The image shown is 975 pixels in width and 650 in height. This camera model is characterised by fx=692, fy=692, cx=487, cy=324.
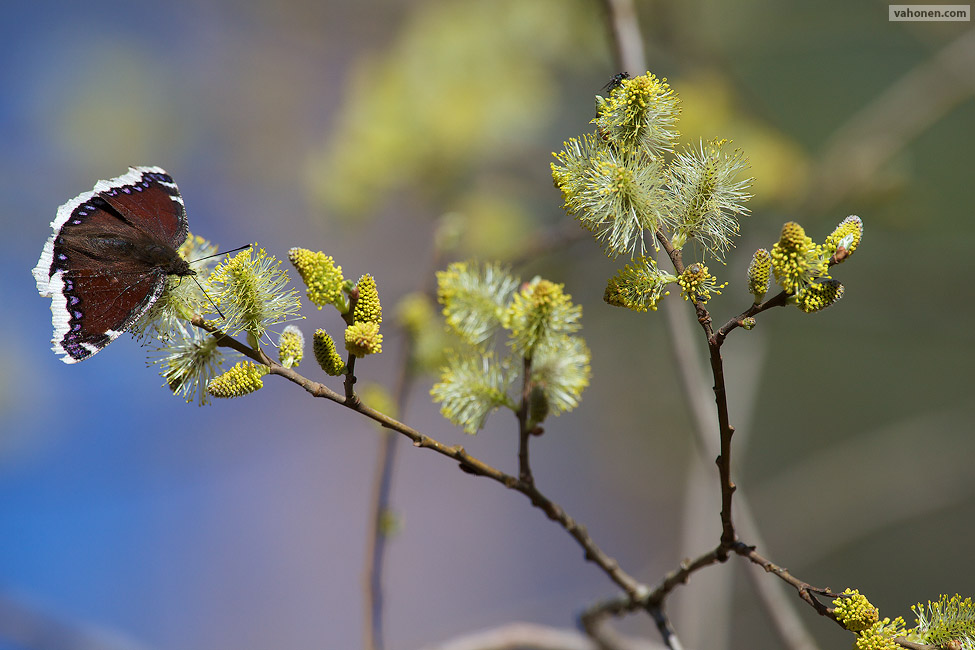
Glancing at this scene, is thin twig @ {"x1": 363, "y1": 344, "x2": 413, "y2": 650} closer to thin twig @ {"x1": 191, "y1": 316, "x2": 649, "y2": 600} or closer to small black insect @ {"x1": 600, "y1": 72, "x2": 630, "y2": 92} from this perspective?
thin twig @ {"x1": 191, "y1": 316, "x2": 649, "y2": 600}

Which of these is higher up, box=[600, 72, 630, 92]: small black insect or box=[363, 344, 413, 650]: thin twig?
box=[600, 72, 630, 92]: small black insect

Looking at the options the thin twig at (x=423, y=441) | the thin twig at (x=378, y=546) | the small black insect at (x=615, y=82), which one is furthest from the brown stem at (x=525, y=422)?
the thin twig at (x=378, y=546)

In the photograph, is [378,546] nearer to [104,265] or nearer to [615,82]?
[104,265]

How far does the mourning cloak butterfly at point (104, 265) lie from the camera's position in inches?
27.5

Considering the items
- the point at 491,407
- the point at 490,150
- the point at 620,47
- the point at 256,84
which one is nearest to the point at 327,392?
the point at 491,407

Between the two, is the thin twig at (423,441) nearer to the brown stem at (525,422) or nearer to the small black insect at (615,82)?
the brown stem at (525,422)

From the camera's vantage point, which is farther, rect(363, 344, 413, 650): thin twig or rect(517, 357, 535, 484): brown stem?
rect(363, 344, 413, 650): thin twig

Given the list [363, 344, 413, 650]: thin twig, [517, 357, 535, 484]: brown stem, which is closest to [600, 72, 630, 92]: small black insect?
[517, 357, 535, 484]: brown stem

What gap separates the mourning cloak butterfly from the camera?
70 cm

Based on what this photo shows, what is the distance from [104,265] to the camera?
726mm

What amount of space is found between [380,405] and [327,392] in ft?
1.63

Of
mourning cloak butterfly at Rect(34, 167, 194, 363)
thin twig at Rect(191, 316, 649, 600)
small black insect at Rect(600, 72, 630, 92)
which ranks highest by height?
small black insect at Rect(600, 72, 630, 92)

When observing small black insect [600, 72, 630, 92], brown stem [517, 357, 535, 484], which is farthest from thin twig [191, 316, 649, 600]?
small black insect [600, 72, 630, 92]

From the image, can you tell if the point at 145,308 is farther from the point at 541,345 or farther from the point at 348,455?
the point at 348,455
